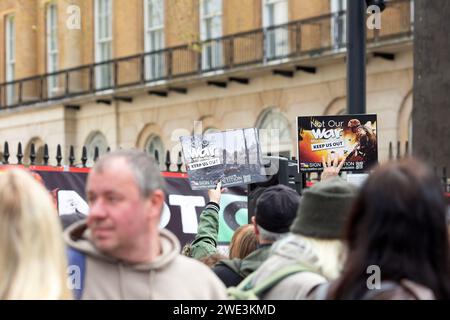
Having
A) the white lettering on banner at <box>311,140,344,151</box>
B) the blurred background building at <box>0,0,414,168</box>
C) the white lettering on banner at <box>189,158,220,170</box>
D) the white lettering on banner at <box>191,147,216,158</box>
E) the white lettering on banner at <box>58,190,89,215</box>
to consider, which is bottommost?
the white lettering on banner at <box>58,190,89,215</box>

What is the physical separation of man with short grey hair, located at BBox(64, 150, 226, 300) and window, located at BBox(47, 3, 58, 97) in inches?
1370

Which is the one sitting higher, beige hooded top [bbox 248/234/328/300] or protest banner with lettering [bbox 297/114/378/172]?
protest banner with lettering [bbox 297/114/378/172]

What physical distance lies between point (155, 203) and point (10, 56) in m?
39.8

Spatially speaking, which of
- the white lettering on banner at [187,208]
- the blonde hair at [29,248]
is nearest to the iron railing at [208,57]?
the white lettering on banner at [187,208]

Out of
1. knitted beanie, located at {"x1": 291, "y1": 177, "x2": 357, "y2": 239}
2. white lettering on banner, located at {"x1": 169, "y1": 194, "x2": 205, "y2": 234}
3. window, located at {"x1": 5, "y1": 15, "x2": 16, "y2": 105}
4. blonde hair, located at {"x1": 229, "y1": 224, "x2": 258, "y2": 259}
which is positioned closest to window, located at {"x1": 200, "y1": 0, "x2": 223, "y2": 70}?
window, located at {"x1": 5, "y1": 15, "x2": 16, "y2": 105}

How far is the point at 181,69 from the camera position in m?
34.6

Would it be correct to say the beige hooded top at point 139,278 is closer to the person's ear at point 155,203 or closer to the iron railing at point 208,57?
the person's ear at point 155,203

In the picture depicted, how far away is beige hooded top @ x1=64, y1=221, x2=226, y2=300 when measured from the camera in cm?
428

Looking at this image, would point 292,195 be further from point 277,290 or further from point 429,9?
point 429,9

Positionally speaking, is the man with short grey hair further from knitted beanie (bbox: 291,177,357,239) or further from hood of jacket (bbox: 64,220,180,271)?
knitted beanie (bbox: 291,177,357,239)

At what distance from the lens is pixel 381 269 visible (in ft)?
12.9

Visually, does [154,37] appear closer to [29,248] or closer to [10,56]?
[10,56]

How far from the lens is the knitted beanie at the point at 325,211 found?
477 centimetres

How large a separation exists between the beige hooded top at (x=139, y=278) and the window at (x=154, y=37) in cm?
3049
